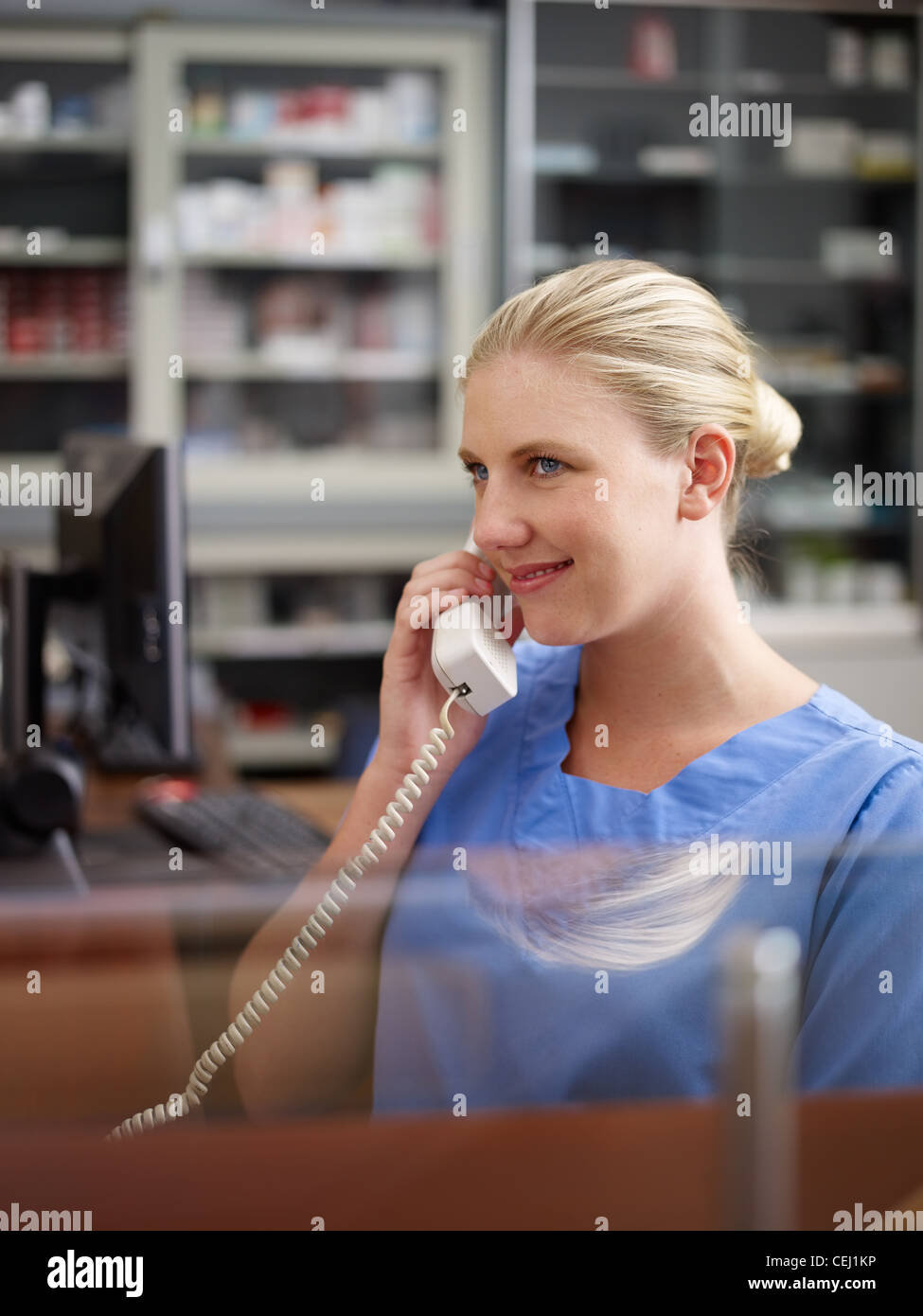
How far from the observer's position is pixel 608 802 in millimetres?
1064

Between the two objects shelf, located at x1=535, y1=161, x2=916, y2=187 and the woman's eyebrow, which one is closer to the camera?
the woman's eyebrow

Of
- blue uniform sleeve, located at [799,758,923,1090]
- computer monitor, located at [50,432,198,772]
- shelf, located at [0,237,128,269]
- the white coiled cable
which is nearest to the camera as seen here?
the white coiled cable

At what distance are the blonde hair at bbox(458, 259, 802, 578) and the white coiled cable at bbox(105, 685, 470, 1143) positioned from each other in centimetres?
28

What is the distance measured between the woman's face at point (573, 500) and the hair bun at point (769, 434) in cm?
11

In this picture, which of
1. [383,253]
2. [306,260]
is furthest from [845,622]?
[306,260]

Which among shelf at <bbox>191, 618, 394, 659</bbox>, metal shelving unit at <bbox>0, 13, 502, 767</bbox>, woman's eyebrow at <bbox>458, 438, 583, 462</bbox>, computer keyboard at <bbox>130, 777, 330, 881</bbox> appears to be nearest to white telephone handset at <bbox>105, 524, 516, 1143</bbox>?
woman's eyebrow at <bbox>458, 438, 583, 462</bbox>

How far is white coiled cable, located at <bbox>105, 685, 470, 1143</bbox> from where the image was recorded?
0.74 m

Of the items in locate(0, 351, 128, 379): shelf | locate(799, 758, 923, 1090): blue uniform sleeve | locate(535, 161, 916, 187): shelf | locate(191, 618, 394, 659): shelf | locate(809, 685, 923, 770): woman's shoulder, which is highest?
locate(535, 161, 916, 187): shelf

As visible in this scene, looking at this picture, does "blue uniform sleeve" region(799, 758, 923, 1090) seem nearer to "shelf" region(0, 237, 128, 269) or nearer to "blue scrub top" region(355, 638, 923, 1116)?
"blue scrub top" region(355, 638, 923, 1116)

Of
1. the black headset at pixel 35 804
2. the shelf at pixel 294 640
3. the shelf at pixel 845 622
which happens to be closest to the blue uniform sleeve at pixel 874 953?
the black headset at pixel 35 804

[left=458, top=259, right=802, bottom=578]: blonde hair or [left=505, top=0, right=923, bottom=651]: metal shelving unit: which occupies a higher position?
[left=505, top=0, right=923, bottom=651]: metal shelving unit
